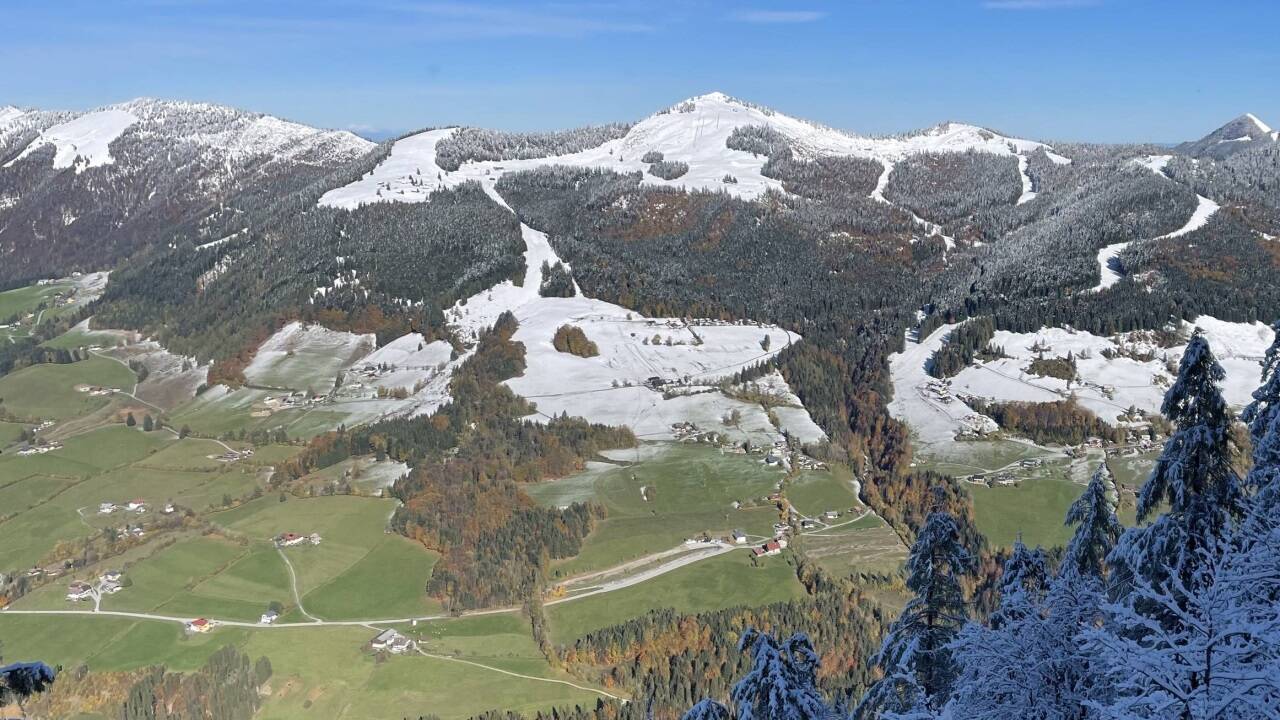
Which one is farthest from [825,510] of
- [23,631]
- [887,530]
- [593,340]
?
[23,631]

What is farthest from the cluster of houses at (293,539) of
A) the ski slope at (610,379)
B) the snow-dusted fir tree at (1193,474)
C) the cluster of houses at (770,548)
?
the snow-dusted fir tree at (1193,474)

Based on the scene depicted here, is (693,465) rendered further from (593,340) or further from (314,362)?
(314,362)

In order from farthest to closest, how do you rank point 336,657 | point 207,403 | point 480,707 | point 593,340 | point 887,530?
point 593,340 < point 207,403 < point 887,530 < point 336,657 < point 480,707

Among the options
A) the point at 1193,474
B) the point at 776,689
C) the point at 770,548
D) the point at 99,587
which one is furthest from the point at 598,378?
the point at 1193,474

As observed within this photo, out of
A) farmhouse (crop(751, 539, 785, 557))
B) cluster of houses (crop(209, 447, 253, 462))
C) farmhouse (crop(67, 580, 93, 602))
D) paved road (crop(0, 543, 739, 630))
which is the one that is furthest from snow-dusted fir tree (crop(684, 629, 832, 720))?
cluster of houses (crop(209, 447, 253, 462))

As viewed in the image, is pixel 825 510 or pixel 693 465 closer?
pixel 825 510

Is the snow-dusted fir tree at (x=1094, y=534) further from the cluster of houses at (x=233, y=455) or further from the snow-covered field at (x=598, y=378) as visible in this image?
the cluster of houses at (x=233, y=455)
